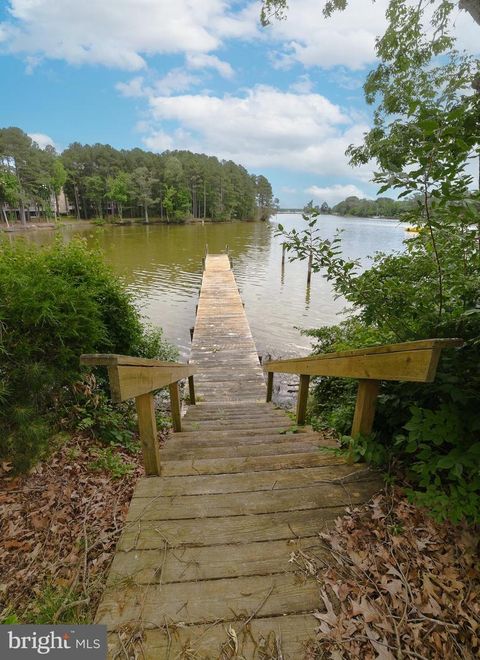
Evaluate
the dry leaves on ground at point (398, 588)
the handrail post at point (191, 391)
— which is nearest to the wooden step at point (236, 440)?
the dry leaves on ground at point (398, 588)

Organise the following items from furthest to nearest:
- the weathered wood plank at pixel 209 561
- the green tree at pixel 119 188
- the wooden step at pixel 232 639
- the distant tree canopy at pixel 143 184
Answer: the distant tree canopy at pixel 143 184 → the green tree at pixel 119 188 → the weathered wood plank at pixel 209 561 → the wooden step at pixel 232 639

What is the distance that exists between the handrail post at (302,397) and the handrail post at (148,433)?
1802mm

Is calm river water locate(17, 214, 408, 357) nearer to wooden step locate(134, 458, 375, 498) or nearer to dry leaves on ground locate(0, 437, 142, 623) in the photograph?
dry leaves on ground locate(0, 437, 142, 623)

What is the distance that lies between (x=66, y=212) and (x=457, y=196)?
7281 cm

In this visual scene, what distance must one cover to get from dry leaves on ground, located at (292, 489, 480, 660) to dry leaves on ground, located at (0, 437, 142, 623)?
1050 mm

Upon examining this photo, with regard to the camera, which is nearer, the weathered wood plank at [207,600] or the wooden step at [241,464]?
the weathered wood plank at [207,600]

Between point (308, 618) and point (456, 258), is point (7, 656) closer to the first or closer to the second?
point (308, 618)

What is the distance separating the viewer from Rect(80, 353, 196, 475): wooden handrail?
162cm

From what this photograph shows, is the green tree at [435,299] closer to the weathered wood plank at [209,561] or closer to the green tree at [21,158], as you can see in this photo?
the weathered wood plank at [209,561]

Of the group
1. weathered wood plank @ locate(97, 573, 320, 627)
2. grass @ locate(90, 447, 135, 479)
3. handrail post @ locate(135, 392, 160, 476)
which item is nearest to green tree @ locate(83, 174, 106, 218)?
grass @ locate(90, 447, 135, 479)

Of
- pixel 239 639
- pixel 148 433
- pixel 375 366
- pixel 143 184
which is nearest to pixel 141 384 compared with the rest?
pixel 148 433

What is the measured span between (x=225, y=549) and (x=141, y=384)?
0.99 m

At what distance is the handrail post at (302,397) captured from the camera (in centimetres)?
355

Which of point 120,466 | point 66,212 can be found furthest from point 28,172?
point 120,466
